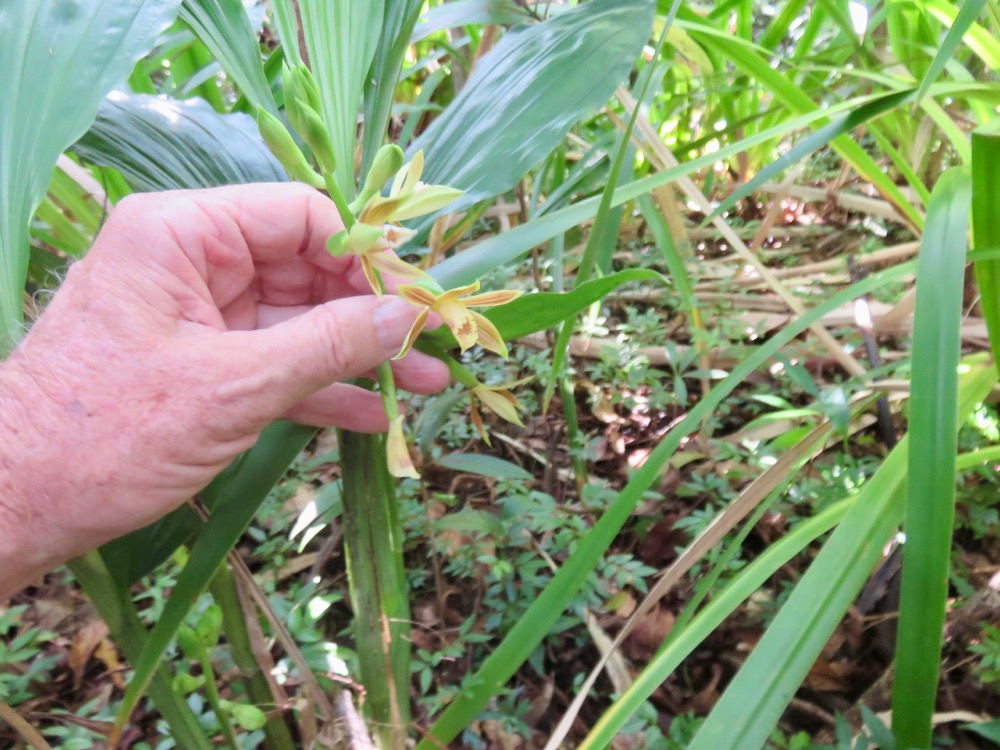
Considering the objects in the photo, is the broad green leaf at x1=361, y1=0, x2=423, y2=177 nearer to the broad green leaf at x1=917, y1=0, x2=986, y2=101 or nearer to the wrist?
the wrist

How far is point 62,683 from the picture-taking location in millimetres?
835

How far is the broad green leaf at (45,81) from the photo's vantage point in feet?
1.47

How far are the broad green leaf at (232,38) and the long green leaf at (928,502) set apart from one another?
57 cm

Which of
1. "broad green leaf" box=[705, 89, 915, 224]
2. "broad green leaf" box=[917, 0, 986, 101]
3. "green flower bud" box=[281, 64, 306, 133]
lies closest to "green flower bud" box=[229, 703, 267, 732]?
"green flower bud" box=[281, 64, 306, 133]

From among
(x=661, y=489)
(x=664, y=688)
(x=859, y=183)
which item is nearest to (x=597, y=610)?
(x=664, y=688)

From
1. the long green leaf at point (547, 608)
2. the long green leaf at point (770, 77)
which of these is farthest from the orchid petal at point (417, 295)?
the long green leaf at point (770, 77)

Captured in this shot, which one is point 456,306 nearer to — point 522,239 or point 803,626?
point 522,239

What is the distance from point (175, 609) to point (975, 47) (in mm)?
1081

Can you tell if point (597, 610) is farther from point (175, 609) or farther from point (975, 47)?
point (975, 47)

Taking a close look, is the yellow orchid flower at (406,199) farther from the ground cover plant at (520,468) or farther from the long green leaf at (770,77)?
the long green leaf at (770,77)

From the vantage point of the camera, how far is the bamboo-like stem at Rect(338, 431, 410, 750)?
58 centimetres

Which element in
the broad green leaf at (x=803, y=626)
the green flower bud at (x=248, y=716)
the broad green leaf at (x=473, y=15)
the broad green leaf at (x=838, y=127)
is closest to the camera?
the broad green leaf at (x=803, y=626)

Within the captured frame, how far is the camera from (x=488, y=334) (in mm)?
470

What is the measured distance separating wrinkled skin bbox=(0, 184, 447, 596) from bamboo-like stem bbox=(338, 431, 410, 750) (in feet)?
0.36
